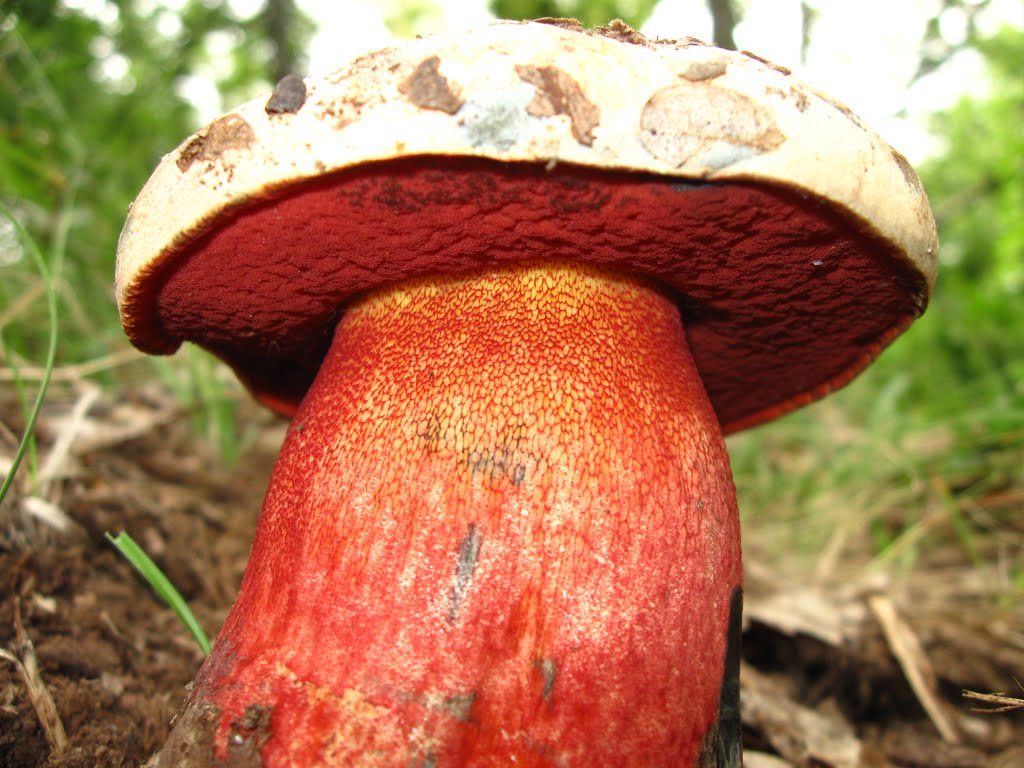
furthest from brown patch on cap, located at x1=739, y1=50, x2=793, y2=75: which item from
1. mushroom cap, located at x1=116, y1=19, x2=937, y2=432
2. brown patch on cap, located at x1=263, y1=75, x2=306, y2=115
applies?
brown patch on cap, located at x1=263, y1=75, x2=306, y2=115

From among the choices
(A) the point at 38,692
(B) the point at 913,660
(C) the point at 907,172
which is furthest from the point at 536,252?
(B) the point at 913,660

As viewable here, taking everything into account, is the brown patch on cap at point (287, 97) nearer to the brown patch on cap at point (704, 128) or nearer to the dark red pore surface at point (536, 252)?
the dark red pore surface at point (536, 252)

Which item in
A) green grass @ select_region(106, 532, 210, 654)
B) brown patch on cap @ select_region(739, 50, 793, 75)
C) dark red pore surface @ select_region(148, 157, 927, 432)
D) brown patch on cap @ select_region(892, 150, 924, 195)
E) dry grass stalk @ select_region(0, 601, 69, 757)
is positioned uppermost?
brown patch on cap @ select_region(739, 50, 793, 75)

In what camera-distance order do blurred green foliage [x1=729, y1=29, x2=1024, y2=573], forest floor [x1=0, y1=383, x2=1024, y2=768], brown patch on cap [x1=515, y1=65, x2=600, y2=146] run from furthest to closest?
1. blurred green foliage [x1=729, y1=29, x2=1024, y2=573]
2. forest floor [x1=0, y1=383, x2=1024, y2=768]
3. brown patch on cap [x1=515, y1=65, x2=600, y2=146]

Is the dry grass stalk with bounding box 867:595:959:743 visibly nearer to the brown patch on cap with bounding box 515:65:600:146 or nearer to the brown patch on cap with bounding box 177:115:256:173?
the brown patch on cap with bounding box 515:65:600:146

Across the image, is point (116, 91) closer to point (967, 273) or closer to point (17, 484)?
point (17, 484)

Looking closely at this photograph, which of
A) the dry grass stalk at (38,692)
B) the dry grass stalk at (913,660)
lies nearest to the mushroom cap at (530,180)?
the dry grass stalk at (38,692)

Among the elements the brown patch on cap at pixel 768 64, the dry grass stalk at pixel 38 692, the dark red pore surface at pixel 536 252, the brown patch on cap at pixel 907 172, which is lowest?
the dry grass stalk at pixel 38 692
